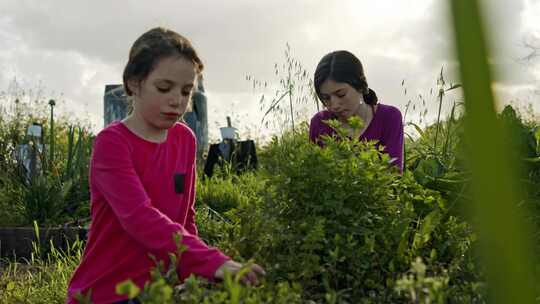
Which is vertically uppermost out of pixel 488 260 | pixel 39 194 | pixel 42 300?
pixel 488 260

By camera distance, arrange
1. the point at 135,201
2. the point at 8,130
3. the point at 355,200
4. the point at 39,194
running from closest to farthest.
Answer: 1. the point at 355,200
2. the point at 135,201
3. the point at 39,194
4. the point at 8,130

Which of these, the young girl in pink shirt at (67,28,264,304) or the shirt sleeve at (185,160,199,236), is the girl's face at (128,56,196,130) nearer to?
the young girl in pink shirt at (67,28,264,304)

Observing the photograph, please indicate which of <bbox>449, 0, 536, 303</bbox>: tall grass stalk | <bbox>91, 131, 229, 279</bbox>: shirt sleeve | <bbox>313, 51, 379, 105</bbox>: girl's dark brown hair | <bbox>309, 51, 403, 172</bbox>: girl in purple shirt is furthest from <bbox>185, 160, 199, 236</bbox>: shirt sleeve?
<bbox>449, 0, 536, 303</bbox>: tall grass stalk

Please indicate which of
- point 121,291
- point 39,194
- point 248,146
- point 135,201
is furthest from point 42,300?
point 248,146

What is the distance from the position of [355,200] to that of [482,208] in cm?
171

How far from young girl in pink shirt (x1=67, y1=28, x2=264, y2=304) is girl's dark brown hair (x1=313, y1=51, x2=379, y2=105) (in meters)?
1.48

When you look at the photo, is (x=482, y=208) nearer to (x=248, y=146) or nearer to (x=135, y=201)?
(x=135, y=201)

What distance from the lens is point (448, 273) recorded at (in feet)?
5.69

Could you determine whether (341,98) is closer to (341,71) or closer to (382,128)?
(341,71)

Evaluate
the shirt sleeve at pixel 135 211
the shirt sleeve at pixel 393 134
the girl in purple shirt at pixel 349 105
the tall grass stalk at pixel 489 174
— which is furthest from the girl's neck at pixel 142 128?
the tall grass stalk at pixel 489 174

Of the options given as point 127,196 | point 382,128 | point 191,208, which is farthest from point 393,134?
point 127,196

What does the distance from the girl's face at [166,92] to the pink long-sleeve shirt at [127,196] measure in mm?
129

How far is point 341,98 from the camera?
12.4 feet

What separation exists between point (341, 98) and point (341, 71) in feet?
0.59
